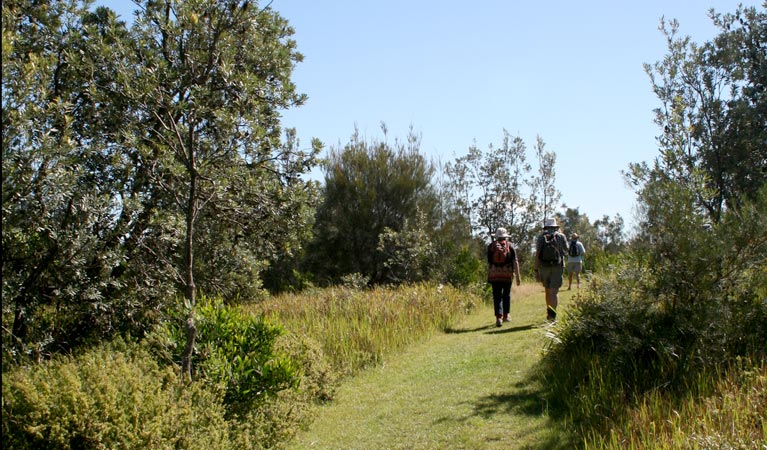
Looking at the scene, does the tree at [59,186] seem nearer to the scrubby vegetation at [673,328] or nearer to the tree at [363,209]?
the scrubby vegetation at [673,328]

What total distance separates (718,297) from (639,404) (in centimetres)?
134

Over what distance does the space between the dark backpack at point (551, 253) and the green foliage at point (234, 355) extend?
5.23m

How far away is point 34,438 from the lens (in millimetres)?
3738

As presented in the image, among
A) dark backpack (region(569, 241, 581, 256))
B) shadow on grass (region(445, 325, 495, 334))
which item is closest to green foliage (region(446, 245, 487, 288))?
dark backpack (region(569, 241, 581, 256))

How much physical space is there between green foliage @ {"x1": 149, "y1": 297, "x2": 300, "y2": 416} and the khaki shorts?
16.9ft

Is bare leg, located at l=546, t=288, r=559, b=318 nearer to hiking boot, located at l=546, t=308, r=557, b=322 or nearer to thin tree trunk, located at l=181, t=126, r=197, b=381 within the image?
hiking boot, located at l=546, t=308, r=557, b=322

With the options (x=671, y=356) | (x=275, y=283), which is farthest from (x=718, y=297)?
(x=275, y=283)

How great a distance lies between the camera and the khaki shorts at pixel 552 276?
9477 mm

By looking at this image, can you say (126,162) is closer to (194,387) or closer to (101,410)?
(194,387)

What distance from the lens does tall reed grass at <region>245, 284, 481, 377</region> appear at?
824cm

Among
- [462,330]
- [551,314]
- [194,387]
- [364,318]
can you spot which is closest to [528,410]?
[194,387]

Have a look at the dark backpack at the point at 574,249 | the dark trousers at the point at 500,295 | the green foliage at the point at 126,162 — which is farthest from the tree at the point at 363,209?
the green foliage at the point at 126,162

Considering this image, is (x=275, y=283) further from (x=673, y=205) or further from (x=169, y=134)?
(x=673, y=205)

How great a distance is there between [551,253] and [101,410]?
7.44 meters
